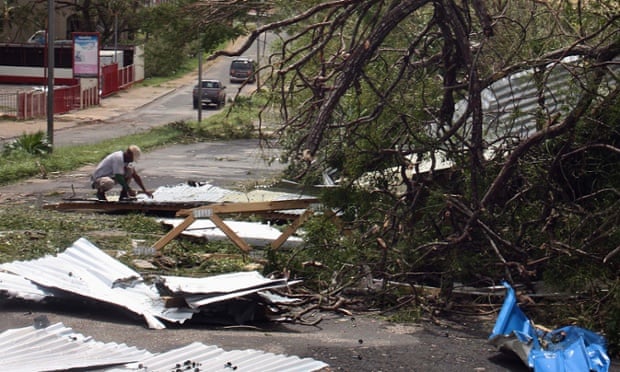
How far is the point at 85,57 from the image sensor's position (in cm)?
3909

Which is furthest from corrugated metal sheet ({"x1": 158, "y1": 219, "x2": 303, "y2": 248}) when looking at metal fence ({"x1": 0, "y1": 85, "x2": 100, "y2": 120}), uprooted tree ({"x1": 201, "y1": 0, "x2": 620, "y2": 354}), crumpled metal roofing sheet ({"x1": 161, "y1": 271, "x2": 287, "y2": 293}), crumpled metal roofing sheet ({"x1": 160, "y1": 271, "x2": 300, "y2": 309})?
metal fence ({"x1": 0, "y1": 85, "x2": 100, "y2": 120})

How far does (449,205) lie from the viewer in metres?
9.63

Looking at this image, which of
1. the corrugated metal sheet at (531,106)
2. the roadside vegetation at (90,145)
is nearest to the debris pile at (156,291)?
the corrugated metal sheet at (531,106)

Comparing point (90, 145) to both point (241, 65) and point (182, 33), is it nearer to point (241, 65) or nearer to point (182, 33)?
point (182, 33)

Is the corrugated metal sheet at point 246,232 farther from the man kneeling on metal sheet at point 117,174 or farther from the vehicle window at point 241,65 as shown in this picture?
the vehicle window at point 241,65

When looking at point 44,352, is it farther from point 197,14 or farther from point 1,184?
point 1,184

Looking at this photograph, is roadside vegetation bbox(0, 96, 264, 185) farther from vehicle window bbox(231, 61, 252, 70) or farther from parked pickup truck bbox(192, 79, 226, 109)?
vehicle window bbox(231, 61, 252, 70)

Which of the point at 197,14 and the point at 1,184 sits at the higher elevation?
the point at 197,14

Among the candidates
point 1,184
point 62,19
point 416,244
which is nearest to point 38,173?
point 1,184

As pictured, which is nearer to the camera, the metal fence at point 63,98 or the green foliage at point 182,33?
the green foliage at point 182,33

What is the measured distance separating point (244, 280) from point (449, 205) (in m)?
2.05

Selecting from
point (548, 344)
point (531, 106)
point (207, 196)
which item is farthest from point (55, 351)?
point (207, 196)

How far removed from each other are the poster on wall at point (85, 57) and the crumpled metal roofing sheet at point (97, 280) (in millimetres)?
29620

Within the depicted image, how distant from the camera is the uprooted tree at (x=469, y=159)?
31.0ft
